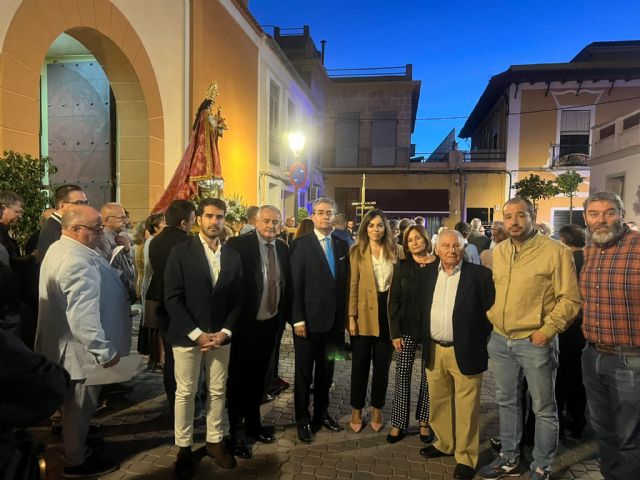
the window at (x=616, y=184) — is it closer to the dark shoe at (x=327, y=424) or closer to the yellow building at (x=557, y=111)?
the yellow building at (x=557, y=111)

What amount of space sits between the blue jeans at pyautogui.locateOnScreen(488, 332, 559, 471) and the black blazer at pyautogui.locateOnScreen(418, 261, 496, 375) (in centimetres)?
13

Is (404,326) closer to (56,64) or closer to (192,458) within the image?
(192,458)

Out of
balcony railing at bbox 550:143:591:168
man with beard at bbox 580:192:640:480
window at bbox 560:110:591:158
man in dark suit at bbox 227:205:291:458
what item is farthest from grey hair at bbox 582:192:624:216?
window at bbox 560:110:591:158

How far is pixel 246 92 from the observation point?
1135cm

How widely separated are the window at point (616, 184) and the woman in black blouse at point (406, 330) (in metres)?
13.1

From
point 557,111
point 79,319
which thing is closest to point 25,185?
point 79,319

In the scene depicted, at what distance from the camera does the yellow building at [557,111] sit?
66.2ft

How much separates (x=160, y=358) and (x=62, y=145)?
5.19 meters

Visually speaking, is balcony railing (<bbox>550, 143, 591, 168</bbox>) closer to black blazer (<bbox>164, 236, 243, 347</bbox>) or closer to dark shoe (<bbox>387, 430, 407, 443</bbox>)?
dark shoe (<bbox>387, 430, 407, 443</bbox>)

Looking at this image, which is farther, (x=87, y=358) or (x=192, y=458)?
(x=192, y=458)

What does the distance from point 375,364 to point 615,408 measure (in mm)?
1773

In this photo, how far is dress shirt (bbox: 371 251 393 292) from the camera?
3.78 meters

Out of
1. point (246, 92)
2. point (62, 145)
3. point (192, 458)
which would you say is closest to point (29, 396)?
point (192, 458)

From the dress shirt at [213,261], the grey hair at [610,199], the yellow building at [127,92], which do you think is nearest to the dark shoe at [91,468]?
the dress shirt at [213,261]
